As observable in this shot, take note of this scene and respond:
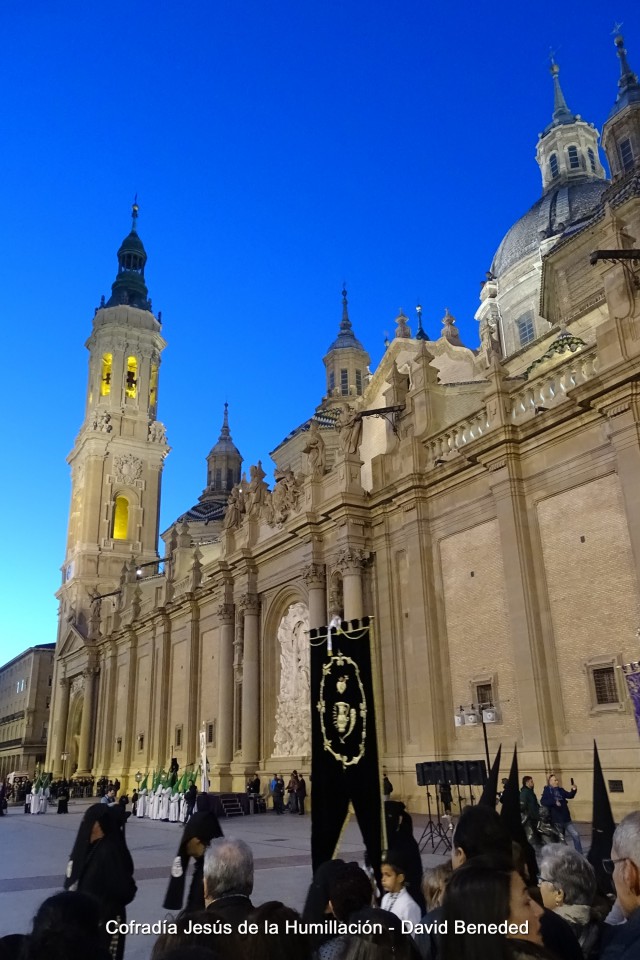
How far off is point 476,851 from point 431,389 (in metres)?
21.0

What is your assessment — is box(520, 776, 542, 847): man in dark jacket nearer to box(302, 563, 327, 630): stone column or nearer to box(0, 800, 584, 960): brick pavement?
box(0, 800, 584, 960): brick pavement

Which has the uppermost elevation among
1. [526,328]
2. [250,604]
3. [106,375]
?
[106,375]

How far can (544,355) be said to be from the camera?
28141 millimetres

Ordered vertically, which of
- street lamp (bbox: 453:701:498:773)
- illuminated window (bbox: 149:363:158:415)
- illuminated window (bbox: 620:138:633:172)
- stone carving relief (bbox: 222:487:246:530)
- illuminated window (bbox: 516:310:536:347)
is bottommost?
street lamp (bbox: 453:701:498:773)

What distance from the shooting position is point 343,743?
820cm

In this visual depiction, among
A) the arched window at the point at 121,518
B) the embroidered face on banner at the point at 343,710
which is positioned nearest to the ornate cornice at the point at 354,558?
the embroidered face on banner at the point at 343,710

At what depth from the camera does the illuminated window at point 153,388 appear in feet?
217

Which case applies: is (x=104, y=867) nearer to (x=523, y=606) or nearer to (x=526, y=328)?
(x=523, y=606)

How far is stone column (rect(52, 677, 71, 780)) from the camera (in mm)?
52834

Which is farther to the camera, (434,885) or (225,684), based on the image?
(225,684)

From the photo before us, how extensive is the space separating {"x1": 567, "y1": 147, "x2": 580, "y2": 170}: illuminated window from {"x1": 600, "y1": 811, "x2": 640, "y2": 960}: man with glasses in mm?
51077

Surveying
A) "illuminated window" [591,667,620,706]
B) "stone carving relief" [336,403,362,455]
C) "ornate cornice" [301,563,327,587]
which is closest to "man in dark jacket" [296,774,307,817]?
"ornate cornice" [301,563,327,587]

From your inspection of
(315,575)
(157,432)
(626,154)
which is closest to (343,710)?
(315,575)

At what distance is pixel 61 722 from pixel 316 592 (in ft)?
117
